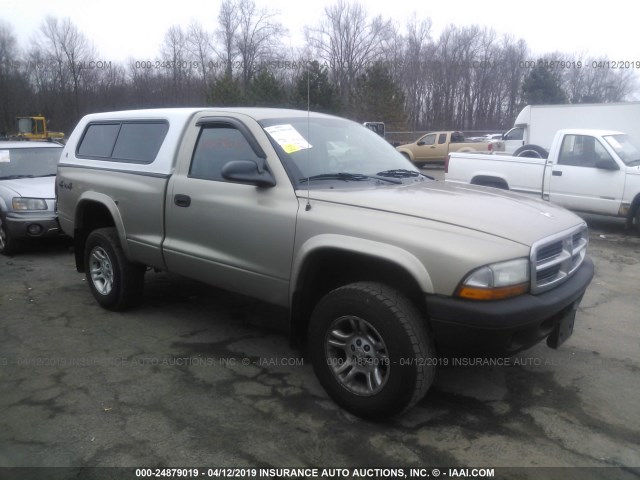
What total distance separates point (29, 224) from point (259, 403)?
5364 millimetres

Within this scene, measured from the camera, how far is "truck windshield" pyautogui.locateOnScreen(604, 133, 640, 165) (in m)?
8.83

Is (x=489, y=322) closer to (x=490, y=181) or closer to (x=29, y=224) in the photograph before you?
(x=29, y=224)

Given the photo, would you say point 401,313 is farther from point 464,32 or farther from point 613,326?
point 464,32

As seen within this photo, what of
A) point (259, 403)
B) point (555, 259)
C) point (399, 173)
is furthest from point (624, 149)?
point (259, 403)

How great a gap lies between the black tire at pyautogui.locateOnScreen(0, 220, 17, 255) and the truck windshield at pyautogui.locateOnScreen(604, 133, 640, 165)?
9615 mm

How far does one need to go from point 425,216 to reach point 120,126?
11.3 ft

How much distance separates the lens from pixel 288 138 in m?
3.72

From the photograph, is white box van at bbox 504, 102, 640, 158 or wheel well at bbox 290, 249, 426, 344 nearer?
wheel well at bbox 290, 249, 426, 344

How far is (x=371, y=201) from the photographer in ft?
10.4

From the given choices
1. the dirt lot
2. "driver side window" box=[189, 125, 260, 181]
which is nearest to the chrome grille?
the dirt lot

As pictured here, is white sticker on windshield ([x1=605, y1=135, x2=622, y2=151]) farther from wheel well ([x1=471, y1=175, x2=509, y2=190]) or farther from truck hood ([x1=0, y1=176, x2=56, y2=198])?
truck hood ([x1=0, y1=176, x2=56, y2=198])

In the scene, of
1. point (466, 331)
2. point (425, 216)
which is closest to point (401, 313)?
point (466, 331)

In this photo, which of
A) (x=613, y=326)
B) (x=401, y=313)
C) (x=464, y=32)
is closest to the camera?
(x=401, y=313)

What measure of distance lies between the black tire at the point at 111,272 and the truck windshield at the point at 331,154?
204 centimetres
